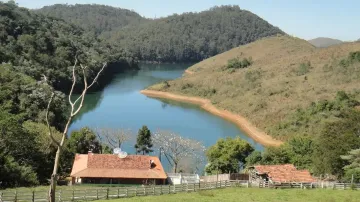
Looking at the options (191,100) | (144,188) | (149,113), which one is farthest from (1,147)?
(191,100)

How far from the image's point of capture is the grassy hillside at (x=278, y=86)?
85.3 metres

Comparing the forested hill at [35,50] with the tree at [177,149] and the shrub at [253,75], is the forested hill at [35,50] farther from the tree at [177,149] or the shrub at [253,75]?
the shrub at [253,75]

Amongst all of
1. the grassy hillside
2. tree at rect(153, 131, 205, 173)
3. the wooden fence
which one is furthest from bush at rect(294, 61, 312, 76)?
the wooden fence

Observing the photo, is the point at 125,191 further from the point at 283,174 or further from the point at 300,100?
the point at 300,100

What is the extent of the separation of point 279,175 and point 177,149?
20952 millimetres

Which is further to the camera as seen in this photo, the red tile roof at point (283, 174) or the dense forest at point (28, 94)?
the dense forest at point (28, 94)

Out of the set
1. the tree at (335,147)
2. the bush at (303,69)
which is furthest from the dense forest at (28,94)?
the bush at (303,69)

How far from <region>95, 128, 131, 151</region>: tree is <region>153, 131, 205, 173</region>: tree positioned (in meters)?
4.23

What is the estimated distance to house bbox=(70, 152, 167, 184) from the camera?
38.0 metres

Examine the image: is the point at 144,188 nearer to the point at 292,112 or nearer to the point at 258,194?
the point at 258,194

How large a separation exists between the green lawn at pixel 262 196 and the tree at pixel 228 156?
45.8ft

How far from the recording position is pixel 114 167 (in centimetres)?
3938

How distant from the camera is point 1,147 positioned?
115ft

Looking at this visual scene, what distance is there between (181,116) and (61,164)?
50717 mm
